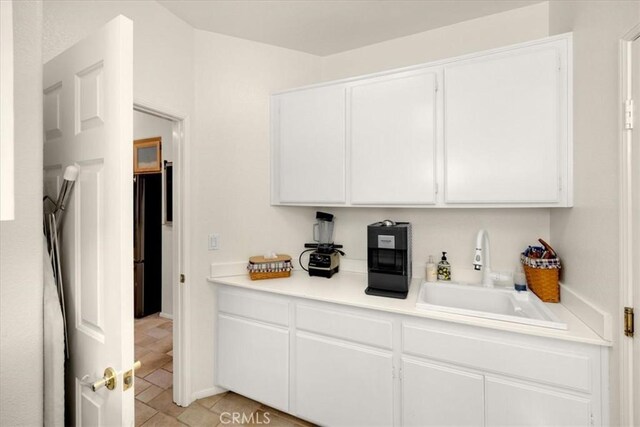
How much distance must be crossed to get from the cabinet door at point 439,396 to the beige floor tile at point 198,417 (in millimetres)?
1276

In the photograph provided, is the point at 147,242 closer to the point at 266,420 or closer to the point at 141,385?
the point at 141,385

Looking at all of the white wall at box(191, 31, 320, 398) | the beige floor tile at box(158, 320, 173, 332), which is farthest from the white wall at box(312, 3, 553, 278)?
the beige floor tile at box(158, 320, 173, 332)

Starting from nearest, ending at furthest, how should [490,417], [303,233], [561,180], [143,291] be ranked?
[490,417], [561,180], [303,233], [143,291]

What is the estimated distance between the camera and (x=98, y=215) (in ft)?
3.02

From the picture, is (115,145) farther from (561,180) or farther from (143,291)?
(143,291)

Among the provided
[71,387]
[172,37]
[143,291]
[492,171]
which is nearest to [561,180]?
[492,171]

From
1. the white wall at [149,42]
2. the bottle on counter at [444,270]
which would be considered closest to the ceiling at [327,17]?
the white wall at [149,42]

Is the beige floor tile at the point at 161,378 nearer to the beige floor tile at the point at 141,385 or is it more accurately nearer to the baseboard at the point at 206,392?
the beige floor tile at the point at 141,385

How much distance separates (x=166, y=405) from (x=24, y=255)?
1.84m

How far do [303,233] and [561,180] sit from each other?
1.81 metres

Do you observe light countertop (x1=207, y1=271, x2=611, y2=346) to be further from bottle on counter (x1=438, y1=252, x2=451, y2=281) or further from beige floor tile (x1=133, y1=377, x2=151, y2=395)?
beige floor tile (x1=133, y1=377, x2=151, y2=395)

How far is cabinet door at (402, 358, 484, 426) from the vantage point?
1497 mm

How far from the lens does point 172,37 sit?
2039mm

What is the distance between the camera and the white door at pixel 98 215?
2.80 ft
